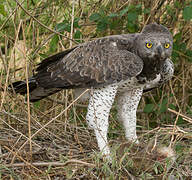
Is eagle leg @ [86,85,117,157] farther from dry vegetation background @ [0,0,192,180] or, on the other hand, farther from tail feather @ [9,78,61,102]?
tail feather @ [9,78,61,102]

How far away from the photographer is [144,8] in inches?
190

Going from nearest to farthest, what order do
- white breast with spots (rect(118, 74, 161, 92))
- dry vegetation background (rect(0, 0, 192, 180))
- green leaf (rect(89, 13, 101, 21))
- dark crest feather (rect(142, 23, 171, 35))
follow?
dry vegetation background (rect(0, 0, 192, 180))
dark crest feather (rect(142, 23, 171, 35))
white breast with spots (rect(118, 74, 161, 92))
green leaf (rect(89, 13, 101, 21))

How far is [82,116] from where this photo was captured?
12.9 feet

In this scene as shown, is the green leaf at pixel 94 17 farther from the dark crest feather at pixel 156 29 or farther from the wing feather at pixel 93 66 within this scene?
the dark crest feather at pixel 156 29

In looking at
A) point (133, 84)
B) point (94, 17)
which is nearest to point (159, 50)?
point (133, 84)

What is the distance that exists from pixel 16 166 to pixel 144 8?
269 cm

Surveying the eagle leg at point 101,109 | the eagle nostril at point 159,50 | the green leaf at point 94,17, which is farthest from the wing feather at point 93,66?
the green leaf at point 94,17

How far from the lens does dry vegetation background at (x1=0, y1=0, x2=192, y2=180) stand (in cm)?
310

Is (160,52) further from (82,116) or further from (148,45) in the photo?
(82,116)

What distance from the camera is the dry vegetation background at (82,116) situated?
310 centimetres

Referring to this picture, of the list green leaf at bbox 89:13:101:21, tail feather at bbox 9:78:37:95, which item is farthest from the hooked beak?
tail feather at bbox 9:78:37:95

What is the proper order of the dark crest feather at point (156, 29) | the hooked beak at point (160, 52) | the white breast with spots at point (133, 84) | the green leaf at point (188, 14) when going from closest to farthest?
the hooked beak at point (160, 52) → the dark crest feather at point (156, 29) → the white breast with spots at point (133, 84) → the green leaf at point (188, 14)

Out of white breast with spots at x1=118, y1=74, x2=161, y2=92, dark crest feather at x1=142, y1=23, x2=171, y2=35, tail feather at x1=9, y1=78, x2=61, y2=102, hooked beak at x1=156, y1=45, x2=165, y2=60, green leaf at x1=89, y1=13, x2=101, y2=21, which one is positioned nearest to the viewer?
hooked beak at x1=156, y1=45, x2=165, y2=60

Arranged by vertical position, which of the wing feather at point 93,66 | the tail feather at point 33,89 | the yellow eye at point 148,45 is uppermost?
the yellow eye at point 148,45
